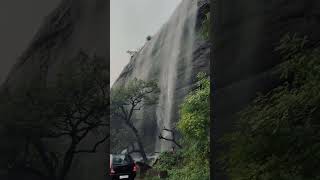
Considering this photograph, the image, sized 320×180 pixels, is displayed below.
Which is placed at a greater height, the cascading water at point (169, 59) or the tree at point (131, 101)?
the cascading water at point (169, 59)

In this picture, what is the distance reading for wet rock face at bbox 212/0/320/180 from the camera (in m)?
4.95

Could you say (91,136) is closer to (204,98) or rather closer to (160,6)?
(204,98)

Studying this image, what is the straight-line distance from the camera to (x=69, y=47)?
7.41 m

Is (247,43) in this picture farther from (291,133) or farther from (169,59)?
(169,59)

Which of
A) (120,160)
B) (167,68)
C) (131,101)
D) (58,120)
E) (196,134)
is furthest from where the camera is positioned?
(167,68)

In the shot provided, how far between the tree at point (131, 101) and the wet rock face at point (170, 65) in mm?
144

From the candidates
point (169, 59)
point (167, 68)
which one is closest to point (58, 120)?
point (167, 68)

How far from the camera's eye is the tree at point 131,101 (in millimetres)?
14523

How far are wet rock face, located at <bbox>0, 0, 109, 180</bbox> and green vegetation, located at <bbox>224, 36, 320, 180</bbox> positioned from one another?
11.0 feet

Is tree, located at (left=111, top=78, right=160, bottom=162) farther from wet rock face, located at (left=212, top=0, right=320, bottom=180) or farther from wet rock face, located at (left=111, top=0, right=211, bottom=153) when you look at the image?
wet rock face, located at (left=212, top=0, right=320, bottom=180)

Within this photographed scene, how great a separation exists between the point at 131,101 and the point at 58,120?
24.7 ft

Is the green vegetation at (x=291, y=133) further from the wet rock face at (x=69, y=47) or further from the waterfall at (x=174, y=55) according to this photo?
the waterfall at (x=174, y=55)

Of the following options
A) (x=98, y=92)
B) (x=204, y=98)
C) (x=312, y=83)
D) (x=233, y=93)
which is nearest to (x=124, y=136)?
(x=204, y=98)

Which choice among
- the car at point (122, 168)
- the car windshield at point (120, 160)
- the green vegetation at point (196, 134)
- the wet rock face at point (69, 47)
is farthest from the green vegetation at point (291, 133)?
the car windshield at point (120, 160)
